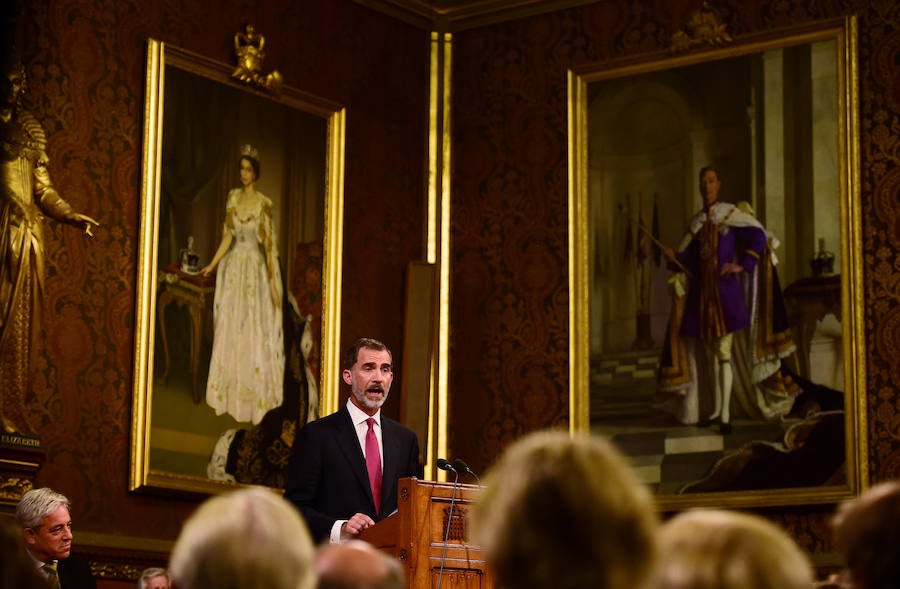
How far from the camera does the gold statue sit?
7891mm

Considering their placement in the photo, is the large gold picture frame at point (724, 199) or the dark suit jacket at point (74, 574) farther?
the large gold picture frame at point (724, 199)

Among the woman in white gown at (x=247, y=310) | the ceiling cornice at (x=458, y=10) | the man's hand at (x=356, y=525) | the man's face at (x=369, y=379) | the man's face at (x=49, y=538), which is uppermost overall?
the ceiling cornice at (x=458, y=10)

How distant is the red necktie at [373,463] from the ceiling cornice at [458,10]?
179 inches

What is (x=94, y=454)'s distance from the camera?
27.4 feet

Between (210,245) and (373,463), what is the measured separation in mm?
2839

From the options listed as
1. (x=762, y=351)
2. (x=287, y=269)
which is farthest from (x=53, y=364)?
(x=762, y=351)

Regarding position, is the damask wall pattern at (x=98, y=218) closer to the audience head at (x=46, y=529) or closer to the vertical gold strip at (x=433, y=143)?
the vertical gold strip at (x=433, y=143)

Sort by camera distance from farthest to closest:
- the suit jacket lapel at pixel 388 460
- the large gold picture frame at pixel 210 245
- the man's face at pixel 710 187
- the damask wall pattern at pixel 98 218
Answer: the man's face at pixel 710 187, the large gold picture frame at pixel 210 245, the damask wall pattern at pixel 98 218, the suit jacket lapel at pixel 388 460

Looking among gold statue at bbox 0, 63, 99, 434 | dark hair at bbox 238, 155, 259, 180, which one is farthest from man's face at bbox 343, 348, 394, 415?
dark hair at bbox 238, 155, 259, 180

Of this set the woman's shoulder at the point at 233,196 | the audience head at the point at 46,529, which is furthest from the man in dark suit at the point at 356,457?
the woman's shoulder at the point at 233,196

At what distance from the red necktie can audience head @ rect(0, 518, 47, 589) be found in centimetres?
458

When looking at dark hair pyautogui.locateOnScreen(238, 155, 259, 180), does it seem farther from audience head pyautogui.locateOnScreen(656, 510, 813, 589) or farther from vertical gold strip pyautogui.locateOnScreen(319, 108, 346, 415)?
audience head pyautogui.locateOnScreen(656, 510, 813, 589)

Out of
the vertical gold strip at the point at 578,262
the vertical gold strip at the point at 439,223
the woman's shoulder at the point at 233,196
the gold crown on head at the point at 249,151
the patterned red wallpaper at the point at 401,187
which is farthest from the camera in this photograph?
the vertical gold strip at the point at 439,223

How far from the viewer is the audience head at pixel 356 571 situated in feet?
7.06
